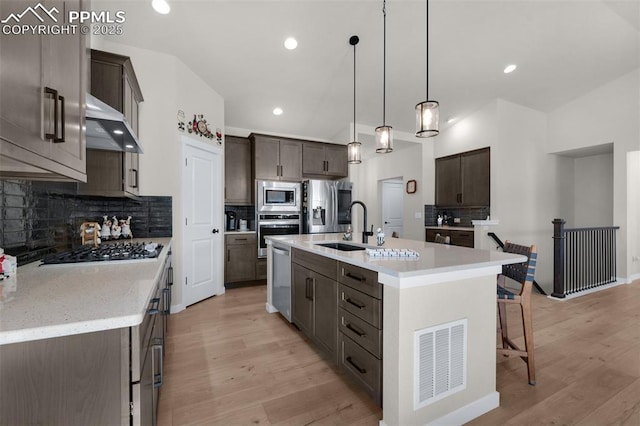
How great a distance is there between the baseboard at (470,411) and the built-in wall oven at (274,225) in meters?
3.30

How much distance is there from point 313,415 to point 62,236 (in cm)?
214

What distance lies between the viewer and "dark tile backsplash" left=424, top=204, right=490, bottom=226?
538 centimetres

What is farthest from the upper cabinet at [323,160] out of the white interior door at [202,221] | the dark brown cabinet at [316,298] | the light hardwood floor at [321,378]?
the light hardwood floor at [321,378]

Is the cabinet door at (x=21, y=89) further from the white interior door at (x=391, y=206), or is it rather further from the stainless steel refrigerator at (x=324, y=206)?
the white interior door at (x=391, y=206)

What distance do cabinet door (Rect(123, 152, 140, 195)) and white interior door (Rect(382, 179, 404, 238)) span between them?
5.76 meters

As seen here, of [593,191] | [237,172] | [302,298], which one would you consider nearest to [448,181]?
[593,191]

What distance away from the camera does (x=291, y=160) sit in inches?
189

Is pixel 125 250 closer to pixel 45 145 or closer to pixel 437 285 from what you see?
pixel 45 145

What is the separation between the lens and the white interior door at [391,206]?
7473 mm

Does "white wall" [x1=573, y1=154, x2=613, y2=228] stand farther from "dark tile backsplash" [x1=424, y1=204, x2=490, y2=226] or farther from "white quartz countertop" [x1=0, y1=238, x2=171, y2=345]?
"white quartz countertop" [x1=0, y1=238, x2=171, y2=345]

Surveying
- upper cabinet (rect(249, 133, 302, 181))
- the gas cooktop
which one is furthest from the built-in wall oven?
the gas cooktop

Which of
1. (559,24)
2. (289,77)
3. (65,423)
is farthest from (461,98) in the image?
(65,423)

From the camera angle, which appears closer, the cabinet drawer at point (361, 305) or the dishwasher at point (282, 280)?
the cabinet drawer at point (361, 305)

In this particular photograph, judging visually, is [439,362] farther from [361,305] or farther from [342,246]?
[342,246]
